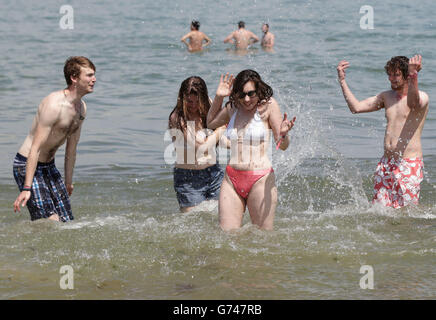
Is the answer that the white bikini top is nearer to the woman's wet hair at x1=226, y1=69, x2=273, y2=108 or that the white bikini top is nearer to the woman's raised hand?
the woman's wet hair at x1=226, y1=69, x2=273, y2=108

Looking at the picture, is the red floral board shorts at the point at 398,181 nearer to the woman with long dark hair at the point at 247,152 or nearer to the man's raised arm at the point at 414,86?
the man's raised arm at the point at 414,86

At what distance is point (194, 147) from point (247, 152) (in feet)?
3.54

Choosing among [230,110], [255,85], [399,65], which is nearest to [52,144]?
[230,110]

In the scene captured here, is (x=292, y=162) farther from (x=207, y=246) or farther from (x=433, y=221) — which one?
(x=207, y=246)

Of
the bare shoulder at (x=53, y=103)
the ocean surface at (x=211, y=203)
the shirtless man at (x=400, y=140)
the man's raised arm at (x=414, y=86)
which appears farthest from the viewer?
the shirtless man at (x=400, y=140)

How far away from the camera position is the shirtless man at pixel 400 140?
22.0ft

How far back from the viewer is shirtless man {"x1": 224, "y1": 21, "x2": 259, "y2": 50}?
70.6 feet

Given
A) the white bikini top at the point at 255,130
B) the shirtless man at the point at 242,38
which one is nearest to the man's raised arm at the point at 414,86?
the white bikini top at the point at 255,130

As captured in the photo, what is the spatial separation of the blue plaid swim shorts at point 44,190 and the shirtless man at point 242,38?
52.2 ft

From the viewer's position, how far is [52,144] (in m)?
6.07

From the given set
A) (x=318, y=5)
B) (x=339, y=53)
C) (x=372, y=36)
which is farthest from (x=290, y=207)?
(x=318, y=5)

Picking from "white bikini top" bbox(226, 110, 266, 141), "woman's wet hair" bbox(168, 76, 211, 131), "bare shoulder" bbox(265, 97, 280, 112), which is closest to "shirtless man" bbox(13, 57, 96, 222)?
"woman's wet hair" bbox(168, 76, 211, 131)

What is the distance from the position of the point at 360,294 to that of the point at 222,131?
2227mm

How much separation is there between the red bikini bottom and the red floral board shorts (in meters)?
1.68
